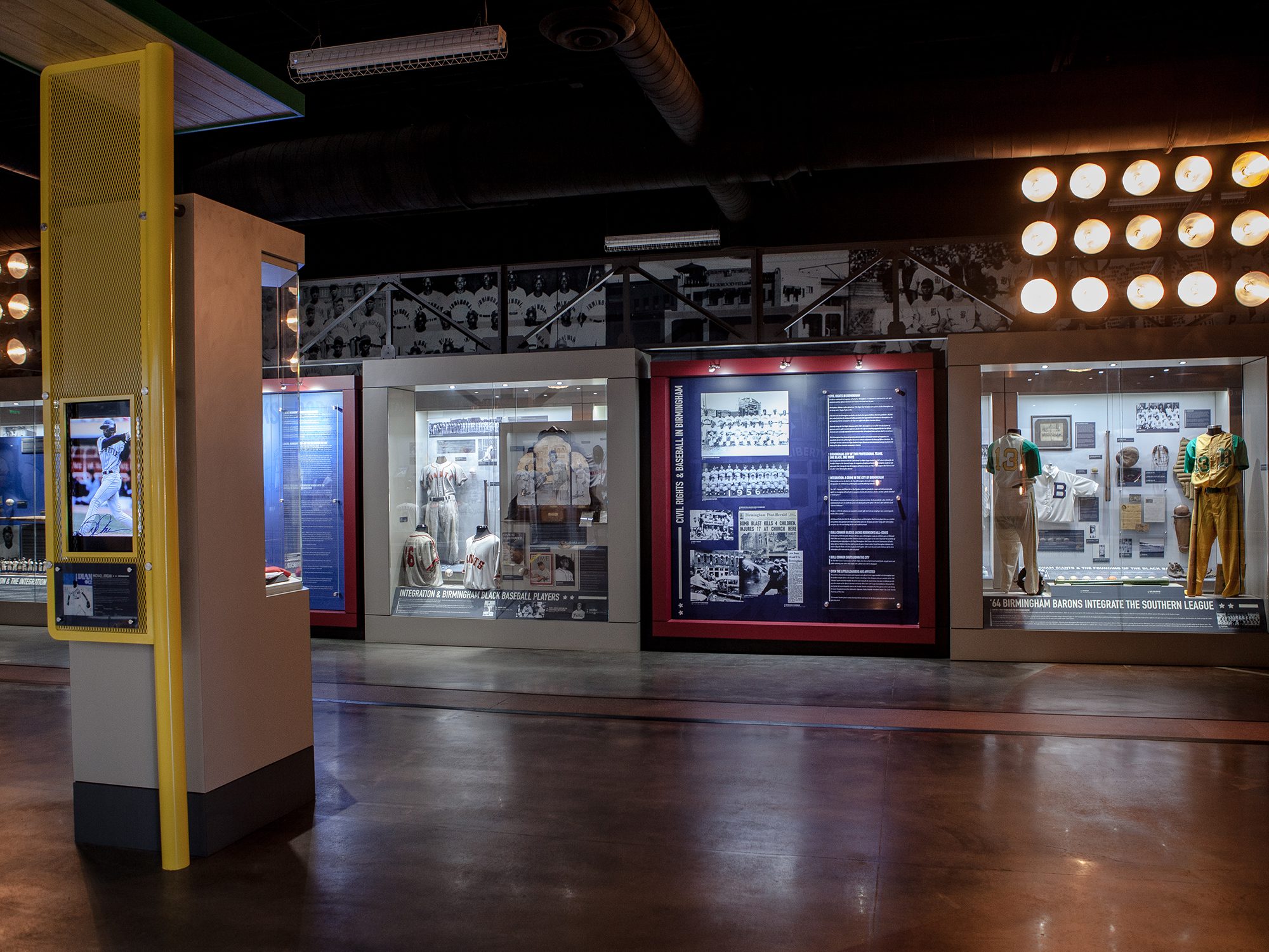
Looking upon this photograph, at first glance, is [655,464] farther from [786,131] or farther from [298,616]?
[298,616]

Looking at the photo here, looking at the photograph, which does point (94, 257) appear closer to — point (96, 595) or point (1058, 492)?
point (96, 595)

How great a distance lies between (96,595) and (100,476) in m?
0.48

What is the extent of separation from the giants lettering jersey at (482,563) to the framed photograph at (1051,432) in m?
5.07

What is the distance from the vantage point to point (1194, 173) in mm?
6617

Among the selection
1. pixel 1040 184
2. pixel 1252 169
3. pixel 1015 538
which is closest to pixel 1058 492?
pixel 1015 538

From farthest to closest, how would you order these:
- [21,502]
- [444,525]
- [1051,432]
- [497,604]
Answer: [21,502], [444,525], [497,604], [1051,432]

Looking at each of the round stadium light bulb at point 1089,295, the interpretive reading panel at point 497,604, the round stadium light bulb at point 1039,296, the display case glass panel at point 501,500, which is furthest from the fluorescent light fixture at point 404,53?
the interpretive reading panel at point 497,604

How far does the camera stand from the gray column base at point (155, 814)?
378 centimetres

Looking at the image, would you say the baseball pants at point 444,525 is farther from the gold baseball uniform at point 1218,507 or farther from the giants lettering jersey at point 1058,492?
the gold baseball uniform at point 1218,507

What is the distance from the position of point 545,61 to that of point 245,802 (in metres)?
6.11

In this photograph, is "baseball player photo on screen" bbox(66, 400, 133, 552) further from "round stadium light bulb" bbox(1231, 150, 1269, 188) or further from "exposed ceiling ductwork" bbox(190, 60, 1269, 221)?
"round stadium light bulb" bbox(1231, 150, 1269, 188)

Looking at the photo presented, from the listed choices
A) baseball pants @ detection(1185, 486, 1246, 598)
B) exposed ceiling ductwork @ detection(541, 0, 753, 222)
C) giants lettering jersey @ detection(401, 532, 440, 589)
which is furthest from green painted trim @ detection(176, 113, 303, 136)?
baseball pants @ detection(1185, 486, 1246, 598)

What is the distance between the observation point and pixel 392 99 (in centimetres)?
847

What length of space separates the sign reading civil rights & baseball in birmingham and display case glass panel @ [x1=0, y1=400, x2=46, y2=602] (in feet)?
33.8
